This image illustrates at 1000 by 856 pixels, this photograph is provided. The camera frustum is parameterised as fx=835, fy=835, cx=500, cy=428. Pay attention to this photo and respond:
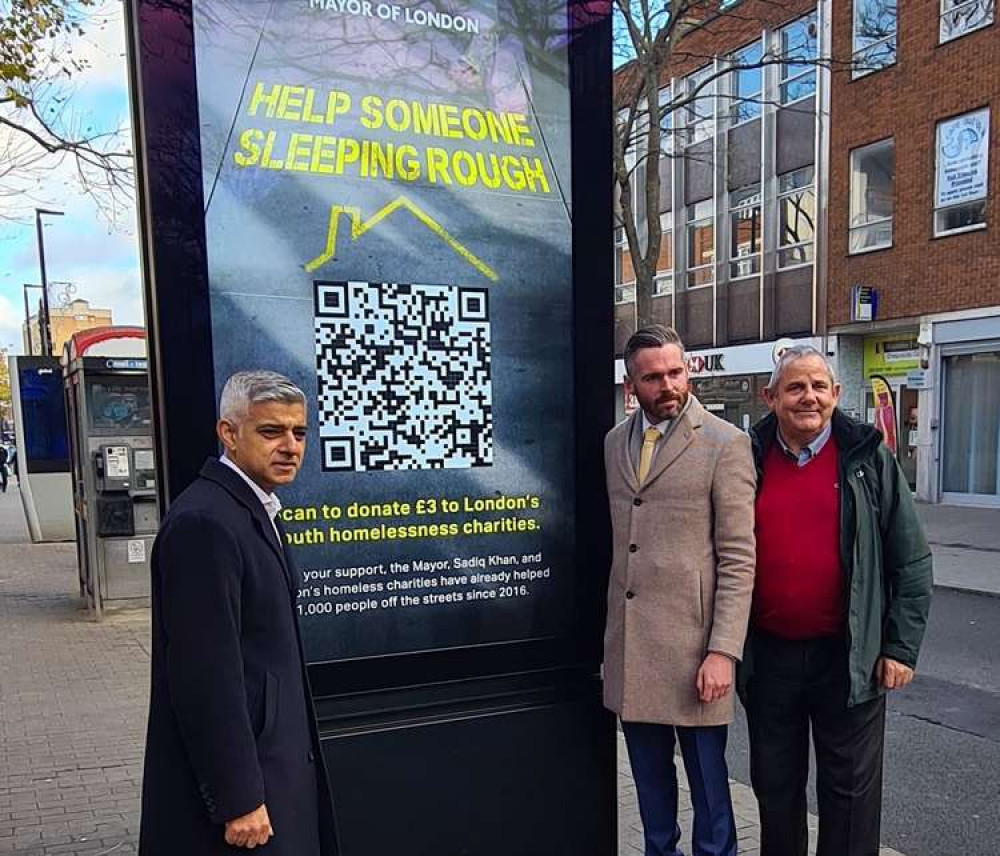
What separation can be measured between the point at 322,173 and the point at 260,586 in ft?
4.19

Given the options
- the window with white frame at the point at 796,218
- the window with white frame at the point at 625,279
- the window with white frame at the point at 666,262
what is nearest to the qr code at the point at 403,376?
the window with white frame at the point at 796,218

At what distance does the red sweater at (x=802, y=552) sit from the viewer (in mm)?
2727

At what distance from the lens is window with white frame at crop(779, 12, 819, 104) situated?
18.5m

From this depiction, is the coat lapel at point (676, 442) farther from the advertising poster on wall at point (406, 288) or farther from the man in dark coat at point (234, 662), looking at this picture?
the man in dark coat at point (234, 662)

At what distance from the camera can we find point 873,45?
16969 millimetres

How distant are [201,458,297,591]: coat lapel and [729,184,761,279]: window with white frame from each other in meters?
20.0

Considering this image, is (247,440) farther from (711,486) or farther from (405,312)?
(711,486)

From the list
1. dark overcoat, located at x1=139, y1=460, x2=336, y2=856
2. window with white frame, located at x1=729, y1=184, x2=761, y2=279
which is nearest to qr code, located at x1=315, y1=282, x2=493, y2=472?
dark overcoat, located at x1=139, y1=460, x2=336, y2=856

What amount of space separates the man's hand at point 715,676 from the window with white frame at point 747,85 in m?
19.9

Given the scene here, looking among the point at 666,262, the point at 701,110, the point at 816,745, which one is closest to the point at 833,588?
the point at 816,745

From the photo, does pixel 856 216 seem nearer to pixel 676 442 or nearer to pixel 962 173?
pixel 962 173

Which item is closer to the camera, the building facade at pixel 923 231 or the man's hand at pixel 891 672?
the man's hand at pixel 891 672

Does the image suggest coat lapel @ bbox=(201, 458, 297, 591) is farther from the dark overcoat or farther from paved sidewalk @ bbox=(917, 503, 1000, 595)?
paved sidewalk @ bbox=(917, 503, 1000, 595)

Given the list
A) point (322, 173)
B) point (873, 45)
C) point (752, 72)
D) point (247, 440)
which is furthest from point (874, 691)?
point (752, 72)
